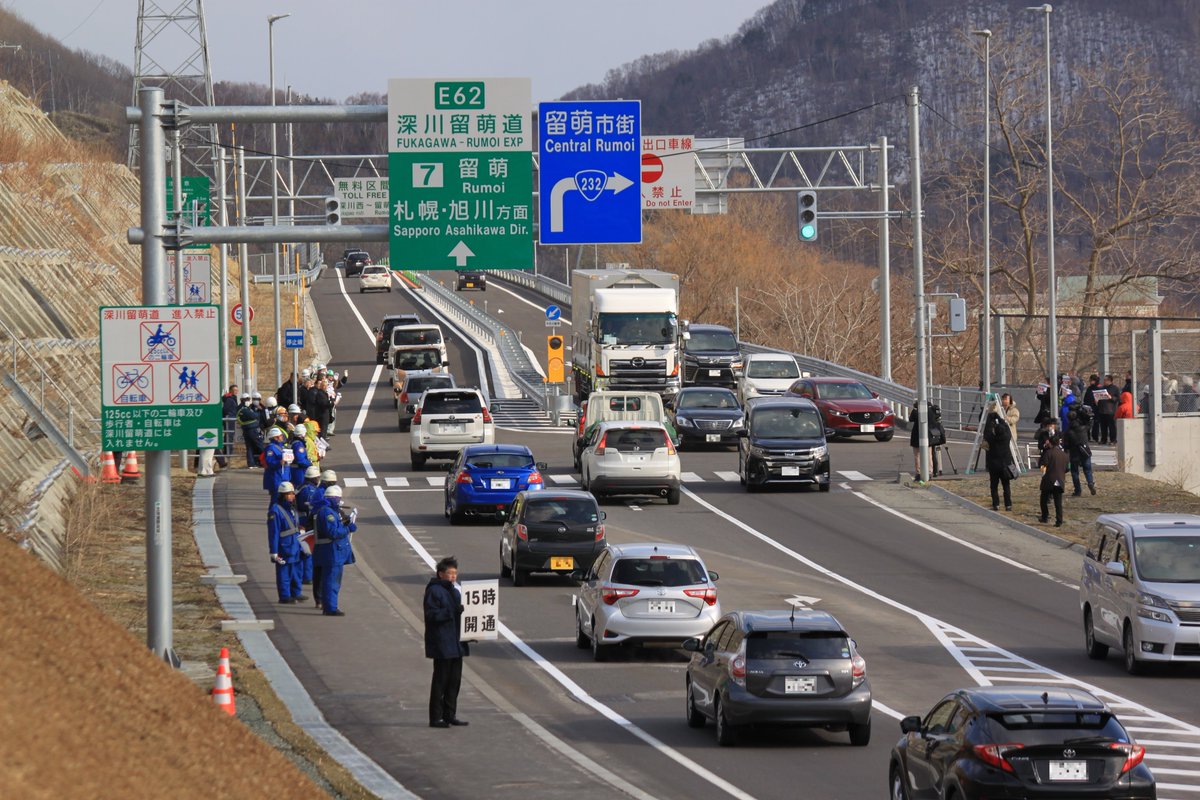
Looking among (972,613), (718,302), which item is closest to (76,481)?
(972,613)

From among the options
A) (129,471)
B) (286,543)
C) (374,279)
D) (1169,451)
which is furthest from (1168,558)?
(374,279)

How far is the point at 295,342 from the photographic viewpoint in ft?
179

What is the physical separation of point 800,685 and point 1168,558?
23.0ft

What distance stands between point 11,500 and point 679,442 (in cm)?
2404

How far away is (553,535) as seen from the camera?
2733 cm

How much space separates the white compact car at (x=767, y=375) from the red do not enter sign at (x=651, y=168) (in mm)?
6488

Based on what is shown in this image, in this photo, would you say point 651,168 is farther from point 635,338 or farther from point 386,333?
point 386,333

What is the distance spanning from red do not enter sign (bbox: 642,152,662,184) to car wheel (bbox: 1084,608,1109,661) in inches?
1309

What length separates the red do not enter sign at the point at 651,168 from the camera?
54.1 metres

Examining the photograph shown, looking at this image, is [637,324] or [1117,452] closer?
[1117,452]

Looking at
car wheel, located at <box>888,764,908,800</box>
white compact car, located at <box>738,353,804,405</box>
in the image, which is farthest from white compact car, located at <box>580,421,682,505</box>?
car wheel, located at <box>888,764,908,800</box>

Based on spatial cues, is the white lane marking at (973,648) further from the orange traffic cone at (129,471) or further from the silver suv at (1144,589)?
the orange traffic cone at (129,471)

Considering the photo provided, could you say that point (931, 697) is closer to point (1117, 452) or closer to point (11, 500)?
point (11, 500)

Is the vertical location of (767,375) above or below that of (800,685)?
above
